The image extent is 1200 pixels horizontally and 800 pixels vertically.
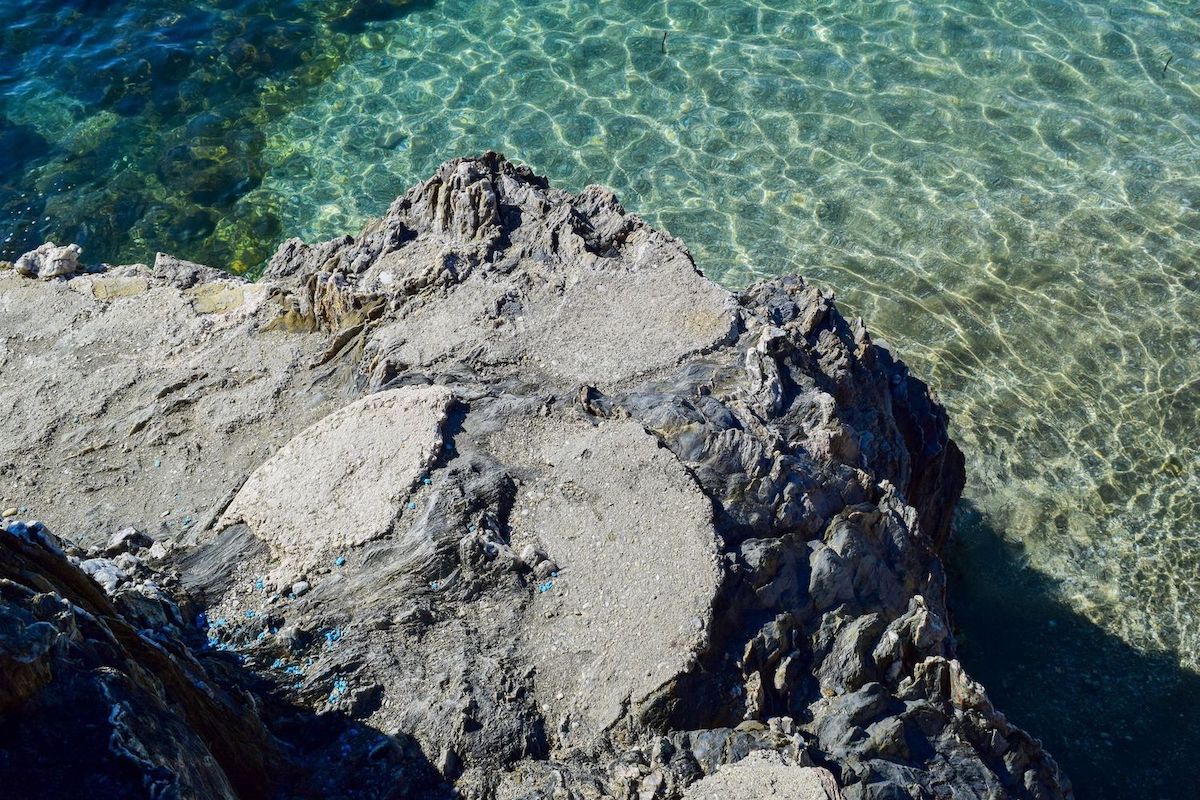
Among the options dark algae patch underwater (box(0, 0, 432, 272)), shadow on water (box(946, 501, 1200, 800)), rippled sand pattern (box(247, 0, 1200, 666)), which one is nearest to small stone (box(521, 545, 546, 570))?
shadow on water (box(946, 501, 1200, 800))

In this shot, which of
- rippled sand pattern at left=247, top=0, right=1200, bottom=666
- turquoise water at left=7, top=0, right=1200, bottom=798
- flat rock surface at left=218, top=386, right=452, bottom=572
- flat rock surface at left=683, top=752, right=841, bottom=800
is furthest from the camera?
rippled sand pattern at left=247, top=0, right=1200, bottom=666

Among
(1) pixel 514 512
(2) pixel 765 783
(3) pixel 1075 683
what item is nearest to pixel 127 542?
(1) pixel 514 512

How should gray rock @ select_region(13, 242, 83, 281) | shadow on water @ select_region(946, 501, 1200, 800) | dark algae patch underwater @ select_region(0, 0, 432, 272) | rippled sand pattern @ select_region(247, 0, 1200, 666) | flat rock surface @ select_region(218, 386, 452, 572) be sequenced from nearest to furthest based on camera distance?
flat rock surface @ select_region(218, 386, 452, 572)
shadow on water @ select_region(946, 501, 1200, 800)
gray rock @ select_region(13, 242, 83, 281)
rippled sand pattern @ select_region(247, 0, 1200, 666)
dark algae patch underwater @ select_region(0, 0, 432, 272)

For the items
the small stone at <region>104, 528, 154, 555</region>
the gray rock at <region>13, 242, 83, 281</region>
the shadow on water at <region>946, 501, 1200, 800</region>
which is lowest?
the shadow on water at <region>946, 501, 1200, 800</region>

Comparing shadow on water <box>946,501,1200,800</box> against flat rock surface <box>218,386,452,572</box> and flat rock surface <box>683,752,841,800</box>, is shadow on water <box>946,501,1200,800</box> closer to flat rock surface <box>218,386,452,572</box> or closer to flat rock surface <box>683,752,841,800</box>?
flat rock surface <box>683,752,841,800</box>

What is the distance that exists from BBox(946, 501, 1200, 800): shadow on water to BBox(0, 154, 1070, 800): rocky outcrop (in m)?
1.62

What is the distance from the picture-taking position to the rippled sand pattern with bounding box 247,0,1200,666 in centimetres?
922

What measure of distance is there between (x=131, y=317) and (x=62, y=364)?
1.77ft

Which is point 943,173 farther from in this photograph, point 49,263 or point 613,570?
point 49,263

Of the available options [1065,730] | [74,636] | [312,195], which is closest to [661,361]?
[74,636]

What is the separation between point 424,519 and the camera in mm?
5176

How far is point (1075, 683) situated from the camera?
773cm

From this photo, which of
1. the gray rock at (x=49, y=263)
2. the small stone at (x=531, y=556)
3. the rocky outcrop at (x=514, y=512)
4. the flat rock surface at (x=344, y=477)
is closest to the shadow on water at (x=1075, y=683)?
the rocky outcrop at (x=514, y=512)

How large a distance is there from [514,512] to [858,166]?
8.13m
